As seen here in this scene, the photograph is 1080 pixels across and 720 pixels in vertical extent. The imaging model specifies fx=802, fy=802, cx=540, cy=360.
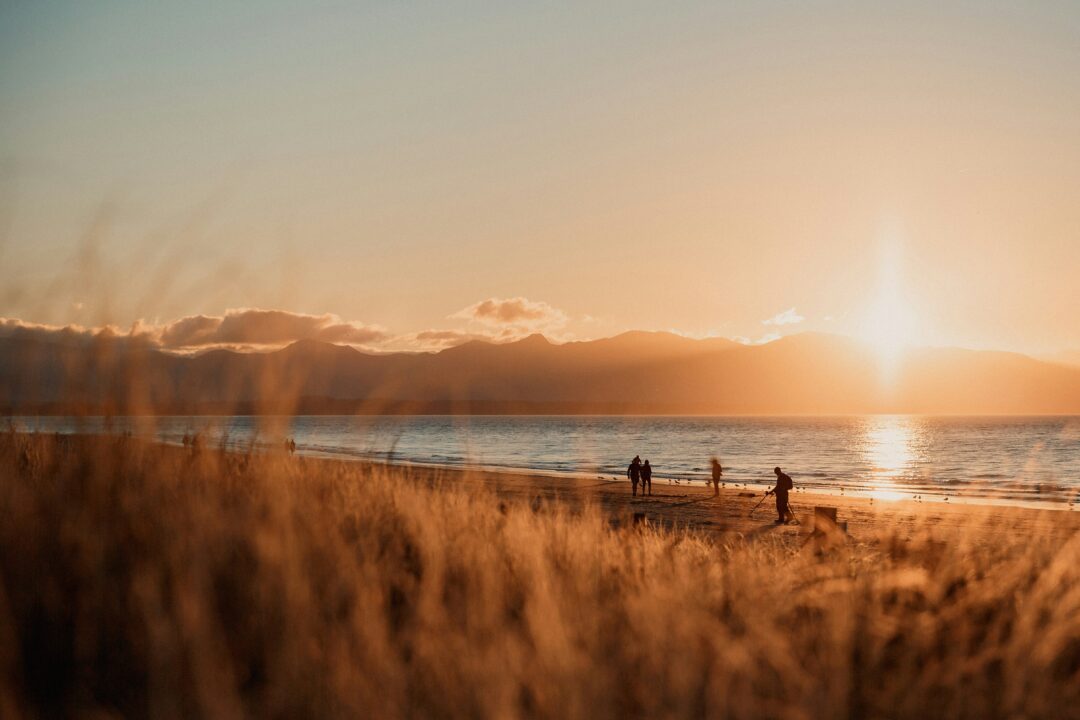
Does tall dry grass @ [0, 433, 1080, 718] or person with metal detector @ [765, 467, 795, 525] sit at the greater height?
tall dry grass @ [0, 433, 1080, 718]

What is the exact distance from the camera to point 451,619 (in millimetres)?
4754

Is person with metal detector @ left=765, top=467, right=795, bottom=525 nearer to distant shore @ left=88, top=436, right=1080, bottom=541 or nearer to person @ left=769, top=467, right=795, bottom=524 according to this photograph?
person @ left=769, top=467, right=795, bottom=524

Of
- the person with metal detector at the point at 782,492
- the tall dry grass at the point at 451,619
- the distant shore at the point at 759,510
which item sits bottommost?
the distant shore at the point at 759,510

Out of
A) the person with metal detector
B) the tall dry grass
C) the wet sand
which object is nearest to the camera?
the tall dry grass

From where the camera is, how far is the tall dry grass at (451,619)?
3922 mm

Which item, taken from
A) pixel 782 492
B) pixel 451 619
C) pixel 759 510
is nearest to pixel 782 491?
pixel 782 492

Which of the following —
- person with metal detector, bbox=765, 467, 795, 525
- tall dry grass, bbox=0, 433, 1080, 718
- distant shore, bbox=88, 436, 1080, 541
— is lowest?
distant shore, bbox=88, 436, 1080, 541

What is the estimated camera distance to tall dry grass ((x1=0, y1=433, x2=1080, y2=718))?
3.92m

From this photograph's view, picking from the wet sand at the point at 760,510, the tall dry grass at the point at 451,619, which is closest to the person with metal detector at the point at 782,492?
the wet sand at the point at 760,510

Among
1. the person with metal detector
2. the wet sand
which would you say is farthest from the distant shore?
the person with metal detector

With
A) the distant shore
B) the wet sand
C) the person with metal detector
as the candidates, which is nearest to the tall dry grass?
the distant shore

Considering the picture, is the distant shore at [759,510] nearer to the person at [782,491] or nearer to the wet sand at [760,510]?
the wet sand at [760,510]

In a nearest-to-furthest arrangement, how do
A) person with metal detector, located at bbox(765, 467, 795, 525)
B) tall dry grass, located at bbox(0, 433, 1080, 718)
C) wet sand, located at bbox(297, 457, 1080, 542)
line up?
tall dry grass, located at bbox(0, 433, 1080, 718), wet sand, located at bbox(297, 457, 1080, 542), person with metal detector, located at bbox(765, 467, 795, 525)

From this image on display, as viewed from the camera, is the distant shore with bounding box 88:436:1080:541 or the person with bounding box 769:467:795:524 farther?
the person with bounding box 769:467:795:524
